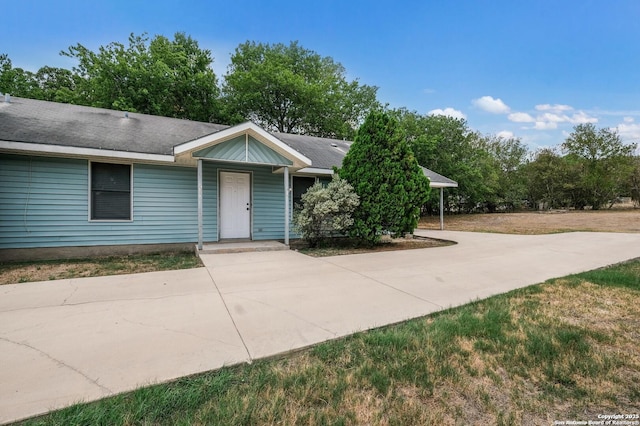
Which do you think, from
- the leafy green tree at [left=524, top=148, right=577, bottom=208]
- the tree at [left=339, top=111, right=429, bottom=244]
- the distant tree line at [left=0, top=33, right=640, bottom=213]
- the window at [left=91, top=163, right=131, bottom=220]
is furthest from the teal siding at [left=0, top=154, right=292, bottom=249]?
the leafy green tree at [left=524, top=148, right=577, bottom=208]

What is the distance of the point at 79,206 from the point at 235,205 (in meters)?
3.76

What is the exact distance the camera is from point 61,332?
2.85m

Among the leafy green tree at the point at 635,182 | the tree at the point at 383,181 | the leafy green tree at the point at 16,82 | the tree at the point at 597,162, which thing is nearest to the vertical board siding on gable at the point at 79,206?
the tree at the point at 383,181

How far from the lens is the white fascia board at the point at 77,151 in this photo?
587 centimetres

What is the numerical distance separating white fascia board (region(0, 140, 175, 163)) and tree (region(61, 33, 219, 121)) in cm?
1197

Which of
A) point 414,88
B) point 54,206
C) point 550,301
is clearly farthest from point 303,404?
point 414,88

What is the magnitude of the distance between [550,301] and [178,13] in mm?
16195

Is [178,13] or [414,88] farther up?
[178,13]

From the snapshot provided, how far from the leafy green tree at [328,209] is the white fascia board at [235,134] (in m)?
1.04

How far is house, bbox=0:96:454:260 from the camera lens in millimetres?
6398

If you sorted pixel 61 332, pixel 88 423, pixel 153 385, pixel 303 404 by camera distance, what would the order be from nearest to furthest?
pixel 88 423 < pixel 303 404 < pixel 153 385 < pixel 61 332

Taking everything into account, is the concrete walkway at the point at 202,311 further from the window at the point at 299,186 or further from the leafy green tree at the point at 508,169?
the leafy green tree at the point at 508,169

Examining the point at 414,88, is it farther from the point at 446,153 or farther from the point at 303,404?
the point at 303,404

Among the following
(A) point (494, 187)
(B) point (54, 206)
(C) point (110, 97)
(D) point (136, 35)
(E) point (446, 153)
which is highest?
(D) point (136, 35)
